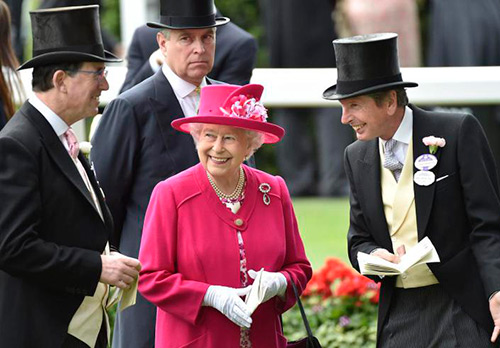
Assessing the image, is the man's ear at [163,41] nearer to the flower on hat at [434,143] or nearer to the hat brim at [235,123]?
the hat brim at [235,123]

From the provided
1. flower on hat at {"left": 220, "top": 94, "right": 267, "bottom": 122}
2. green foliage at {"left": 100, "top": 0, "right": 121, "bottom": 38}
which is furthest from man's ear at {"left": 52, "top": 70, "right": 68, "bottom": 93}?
green foliage at {"left": 100, "top": 0, "right": 121, "bottom": 38}

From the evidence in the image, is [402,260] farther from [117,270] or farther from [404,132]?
[117,270]

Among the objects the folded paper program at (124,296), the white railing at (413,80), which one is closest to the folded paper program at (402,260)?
the folded paper program at (124,296)

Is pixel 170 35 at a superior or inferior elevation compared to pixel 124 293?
superior

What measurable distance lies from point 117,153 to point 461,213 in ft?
5.77

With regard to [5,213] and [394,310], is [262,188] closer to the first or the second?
[394,310]

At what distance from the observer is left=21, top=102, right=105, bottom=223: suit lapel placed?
17.9 ft

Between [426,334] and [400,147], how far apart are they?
0.82m

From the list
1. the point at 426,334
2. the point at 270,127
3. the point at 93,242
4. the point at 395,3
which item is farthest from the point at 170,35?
the point at 395,3

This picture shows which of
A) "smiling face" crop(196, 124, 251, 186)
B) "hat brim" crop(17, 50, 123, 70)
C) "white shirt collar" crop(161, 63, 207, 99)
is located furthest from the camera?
"white shirt collar" crop(161, 63, 207, 99)

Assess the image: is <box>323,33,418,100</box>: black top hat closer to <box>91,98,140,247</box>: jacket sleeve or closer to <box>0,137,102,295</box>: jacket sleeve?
<box>91,98,140,247</box>: jacket sleeve

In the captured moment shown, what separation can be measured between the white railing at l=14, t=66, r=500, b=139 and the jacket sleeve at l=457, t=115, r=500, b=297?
11.2 ft

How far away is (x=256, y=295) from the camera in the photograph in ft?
18.6

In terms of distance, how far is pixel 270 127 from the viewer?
19.3ft
